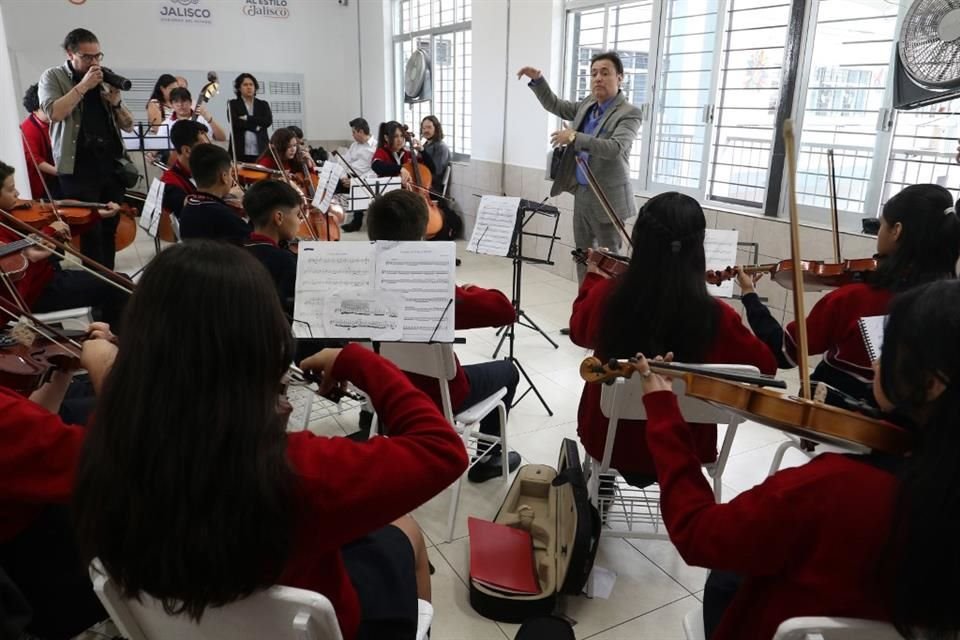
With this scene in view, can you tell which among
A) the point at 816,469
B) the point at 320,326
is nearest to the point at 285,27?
the point at 320,326

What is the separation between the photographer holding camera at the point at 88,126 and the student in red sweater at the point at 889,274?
142 inches

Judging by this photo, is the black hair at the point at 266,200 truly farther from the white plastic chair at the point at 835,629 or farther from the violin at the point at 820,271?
the white plastic chair at the point at 835,629

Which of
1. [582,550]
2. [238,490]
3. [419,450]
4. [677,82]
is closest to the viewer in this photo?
[238,490]

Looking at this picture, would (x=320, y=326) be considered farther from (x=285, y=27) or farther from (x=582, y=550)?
(x=285, y=27)

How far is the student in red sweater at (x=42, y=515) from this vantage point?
91cm

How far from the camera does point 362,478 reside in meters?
0.83

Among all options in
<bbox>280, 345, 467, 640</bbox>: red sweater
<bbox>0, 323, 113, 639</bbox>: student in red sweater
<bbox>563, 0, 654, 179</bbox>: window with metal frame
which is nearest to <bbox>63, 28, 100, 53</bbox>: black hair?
<bbox>0, 323, 113, 639</bbox>: student in red sweater

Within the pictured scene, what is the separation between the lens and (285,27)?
24.1 ft

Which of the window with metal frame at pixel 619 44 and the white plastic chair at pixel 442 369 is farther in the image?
the window with metal frame at pixel 619 44

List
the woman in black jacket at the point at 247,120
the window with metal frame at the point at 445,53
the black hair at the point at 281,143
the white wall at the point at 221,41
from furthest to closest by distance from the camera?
1. the window with metal frame at the point at 445,53
2. the white wall at the point at 221,41
3. the woman in black jacket at the point at 247,120
4. the black hair at the point at 281,143

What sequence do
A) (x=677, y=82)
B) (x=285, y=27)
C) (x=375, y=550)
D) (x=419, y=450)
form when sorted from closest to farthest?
(x=419, y=450), (x=375, y=550), (x=677, y=82), (x=285, y=27)

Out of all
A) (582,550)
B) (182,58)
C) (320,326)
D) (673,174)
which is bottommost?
(582,550)

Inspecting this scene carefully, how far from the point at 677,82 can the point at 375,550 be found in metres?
3.77

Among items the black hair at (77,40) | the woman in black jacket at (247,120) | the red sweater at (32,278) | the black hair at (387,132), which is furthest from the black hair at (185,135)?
the black hair at (387,132)
